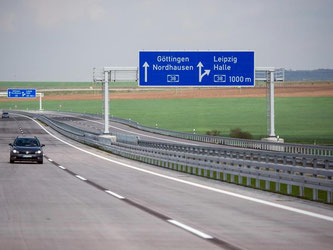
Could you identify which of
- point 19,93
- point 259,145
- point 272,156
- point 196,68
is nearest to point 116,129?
point 259,145

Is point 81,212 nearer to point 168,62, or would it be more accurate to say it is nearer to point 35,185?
point 35,185

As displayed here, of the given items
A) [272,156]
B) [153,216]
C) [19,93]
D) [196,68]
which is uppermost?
[196,68]

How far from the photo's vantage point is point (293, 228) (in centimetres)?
1375

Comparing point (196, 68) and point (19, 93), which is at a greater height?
point (196, 68)

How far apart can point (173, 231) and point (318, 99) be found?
502ft

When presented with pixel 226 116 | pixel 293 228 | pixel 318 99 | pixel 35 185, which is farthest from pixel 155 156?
pixel 318 99

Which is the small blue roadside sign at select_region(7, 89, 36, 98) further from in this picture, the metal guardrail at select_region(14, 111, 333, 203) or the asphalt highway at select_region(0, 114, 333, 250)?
the asphalt highway at select_region(0, 114, 333, 250)

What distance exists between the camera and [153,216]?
50.5 ft

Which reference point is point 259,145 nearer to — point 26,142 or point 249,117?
point 26,142

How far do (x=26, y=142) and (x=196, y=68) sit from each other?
20247 mm

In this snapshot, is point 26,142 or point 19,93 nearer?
point 26,142

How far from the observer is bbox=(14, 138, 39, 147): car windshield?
1495 inches

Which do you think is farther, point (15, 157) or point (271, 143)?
point (271, 143)

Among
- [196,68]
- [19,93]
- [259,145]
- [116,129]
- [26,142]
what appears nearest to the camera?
[26,142]
